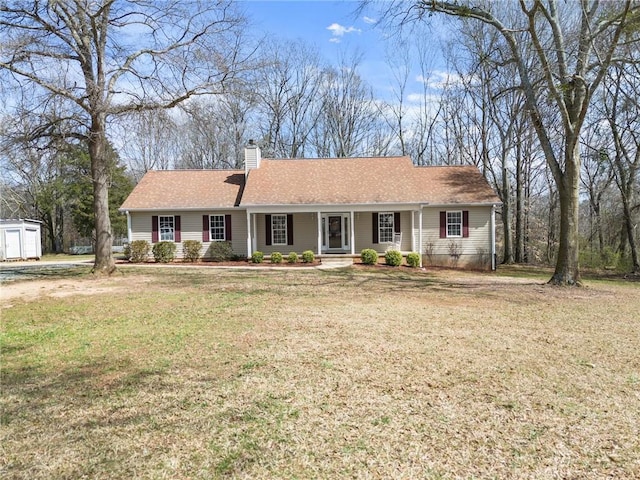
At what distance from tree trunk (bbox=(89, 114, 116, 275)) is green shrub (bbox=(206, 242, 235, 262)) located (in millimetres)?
5995

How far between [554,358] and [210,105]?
12.6 m

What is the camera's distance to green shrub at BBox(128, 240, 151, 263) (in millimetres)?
19867

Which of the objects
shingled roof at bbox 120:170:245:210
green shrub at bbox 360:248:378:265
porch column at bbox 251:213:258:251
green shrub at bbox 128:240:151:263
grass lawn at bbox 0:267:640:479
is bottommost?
grass lawn at bbox 0:267:640:479

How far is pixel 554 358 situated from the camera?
17.6 feet

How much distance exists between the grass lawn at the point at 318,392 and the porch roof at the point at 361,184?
11311 millimetres

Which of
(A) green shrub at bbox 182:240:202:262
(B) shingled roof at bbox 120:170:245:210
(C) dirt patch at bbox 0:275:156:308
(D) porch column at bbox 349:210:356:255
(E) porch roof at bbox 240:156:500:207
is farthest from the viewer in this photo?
(B) shingled roof at bbox 120:170:245:210

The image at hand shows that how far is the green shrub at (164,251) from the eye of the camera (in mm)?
19750

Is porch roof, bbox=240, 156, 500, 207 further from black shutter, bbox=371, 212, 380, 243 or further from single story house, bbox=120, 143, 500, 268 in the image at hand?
black shutter, bbox=371, 212, 380, 243

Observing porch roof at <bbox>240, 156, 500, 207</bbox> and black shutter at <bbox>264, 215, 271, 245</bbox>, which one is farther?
black shutter at <bbox>264, 215, 271, 245</bbox>

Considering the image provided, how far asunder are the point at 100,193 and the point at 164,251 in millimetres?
6394

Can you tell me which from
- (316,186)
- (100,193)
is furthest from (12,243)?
(316,186)

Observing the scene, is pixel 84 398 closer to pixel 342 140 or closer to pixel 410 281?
pixel 410 281

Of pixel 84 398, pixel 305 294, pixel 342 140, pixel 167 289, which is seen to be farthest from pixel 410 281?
pixel 342 140

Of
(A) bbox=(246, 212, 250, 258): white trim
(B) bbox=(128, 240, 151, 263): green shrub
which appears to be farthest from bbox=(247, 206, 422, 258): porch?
(B) bbox=(128, 240, 151, 263): green shrub
